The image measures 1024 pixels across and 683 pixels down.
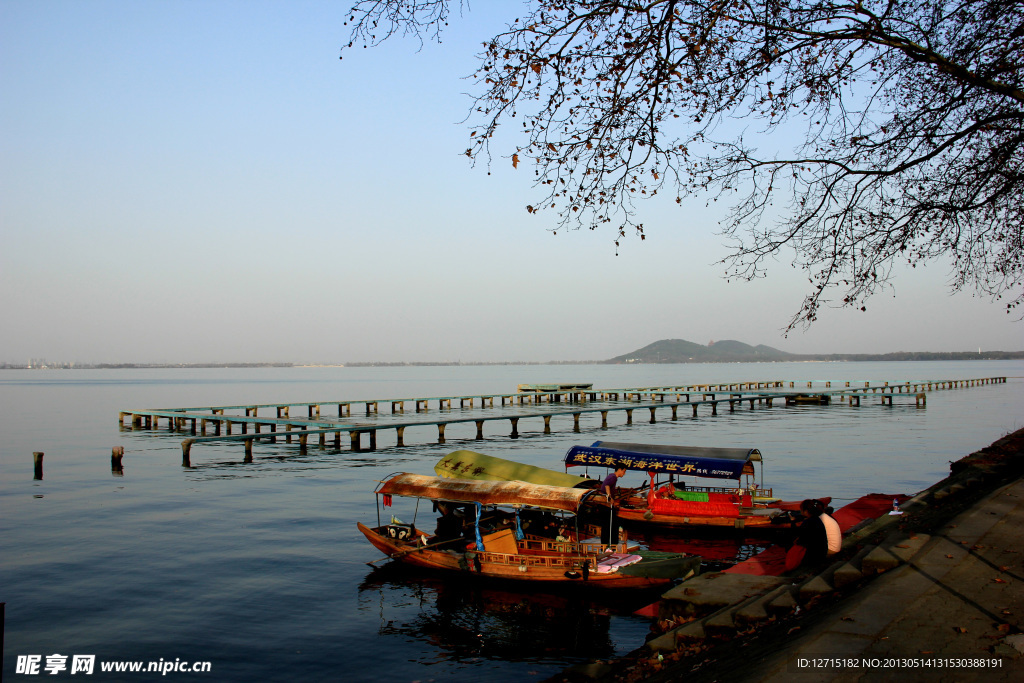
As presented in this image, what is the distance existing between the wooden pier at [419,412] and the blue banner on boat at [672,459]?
18.5 m

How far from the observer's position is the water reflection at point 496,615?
12.9m

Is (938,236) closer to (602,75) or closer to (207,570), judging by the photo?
(602,75)

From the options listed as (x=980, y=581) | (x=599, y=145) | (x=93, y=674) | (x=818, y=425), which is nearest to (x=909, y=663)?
(x=980, y=581)

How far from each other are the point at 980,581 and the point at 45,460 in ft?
143

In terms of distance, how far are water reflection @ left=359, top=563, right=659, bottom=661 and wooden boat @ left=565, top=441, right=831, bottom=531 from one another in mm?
6344

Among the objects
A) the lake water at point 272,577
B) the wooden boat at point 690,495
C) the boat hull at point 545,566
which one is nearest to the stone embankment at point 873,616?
the lake water at point 272,577

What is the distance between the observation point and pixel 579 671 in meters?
9.64

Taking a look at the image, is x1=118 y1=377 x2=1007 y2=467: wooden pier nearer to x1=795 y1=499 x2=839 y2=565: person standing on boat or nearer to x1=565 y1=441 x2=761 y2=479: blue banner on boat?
x1=565 y1=441 x2=761 y2=479: blue banner on boat

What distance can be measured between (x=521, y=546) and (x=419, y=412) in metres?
57.1

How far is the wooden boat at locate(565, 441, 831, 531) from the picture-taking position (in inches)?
827

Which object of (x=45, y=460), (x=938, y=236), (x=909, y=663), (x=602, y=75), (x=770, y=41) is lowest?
(x=45, y=460)
